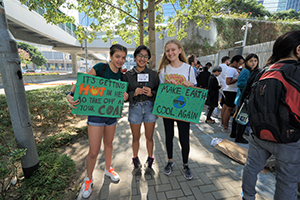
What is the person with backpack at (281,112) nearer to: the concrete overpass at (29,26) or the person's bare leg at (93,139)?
the person's bare leg at (93,139)

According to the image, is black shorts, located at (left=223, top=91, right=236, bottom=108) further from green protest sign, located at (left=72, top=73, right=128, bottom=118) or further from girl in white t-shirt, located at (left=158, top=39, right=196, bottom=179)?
green protest sign, located at (left=72, top=73, right=128, bottom=118)

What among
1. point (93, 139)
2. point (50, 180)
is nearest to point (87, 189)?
point (50, 180)

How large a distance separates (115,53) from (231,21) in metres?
23.1

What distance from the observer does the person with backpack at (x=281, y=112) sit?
140cm

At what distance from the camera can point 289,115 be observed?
139cm

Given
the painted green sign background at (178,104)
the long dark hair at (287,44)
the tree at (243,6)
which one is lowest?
the painted green sign background at (178,104)

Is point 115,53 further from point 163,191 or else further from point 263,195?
point 263,195

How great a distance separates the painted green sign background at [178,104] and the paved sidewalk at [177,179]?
111 cm

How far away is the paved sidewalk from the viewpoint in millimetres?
2270

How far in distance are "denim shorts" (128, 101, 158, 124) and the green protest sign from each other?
21 centimetres

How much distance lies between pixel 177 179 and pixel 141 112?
136cm

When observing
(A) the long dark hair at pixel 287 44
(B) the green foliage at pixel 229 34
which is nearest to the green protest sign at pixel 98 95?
(A) the long dark hair at pixel 287 44

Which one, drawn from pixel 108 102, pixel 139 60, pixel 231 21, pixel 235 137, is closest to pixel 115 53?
pixel 139 60

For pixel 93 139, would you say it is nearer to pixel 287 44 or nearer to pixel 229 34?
pixel 287 44
